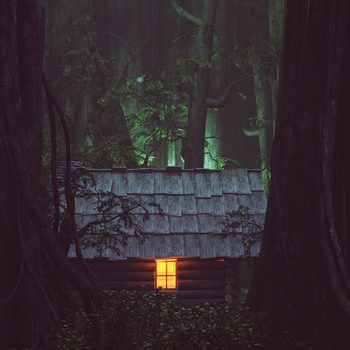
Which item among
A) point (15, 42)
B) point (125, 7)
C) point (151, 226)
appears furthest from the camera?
point (125, 7)

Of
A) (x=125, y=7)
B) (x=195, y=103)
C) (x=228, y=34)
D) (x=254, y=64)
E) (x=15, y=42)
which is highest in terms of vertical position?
(x=125, y=7)

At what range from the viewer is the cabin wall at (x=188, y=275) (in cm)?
1350

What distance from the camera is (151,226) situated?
1320cm

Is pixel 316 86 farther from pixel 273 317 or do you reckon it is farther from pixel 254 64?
pixel 254 64

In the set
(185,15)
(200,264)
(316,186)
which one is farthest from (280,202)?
(185,15)

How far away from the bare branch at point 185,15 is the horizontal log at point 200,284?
9.82 m

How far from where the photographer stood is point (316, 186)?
665 cm

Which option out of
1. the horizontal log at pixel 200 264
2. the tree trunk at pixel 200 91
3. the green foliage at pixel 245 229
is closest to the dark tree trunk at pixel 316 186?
the green foliage at pixel 245 229

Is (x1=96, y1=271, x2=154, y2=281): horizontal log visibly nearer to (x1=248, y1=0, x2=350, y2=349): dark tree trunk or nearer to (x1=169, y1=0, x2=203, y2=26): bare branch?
(x1=248, y1=0, x2=350, y2=349): dark tree trunk

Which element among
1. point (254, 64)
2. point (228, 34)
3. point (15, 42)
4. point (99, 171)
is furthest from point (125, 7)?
point (15, 42)

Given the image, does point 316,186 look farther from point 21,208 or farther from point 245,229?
point 245,229

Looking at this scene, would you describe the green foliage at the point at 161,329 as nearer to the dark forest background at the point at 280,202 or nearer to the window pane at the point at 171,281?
the dark forest background at the point at 280,202

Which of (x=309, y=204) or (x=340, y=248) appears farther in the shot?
(x=309, y=204)

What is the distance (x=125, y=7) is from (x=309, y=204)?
1898cm
